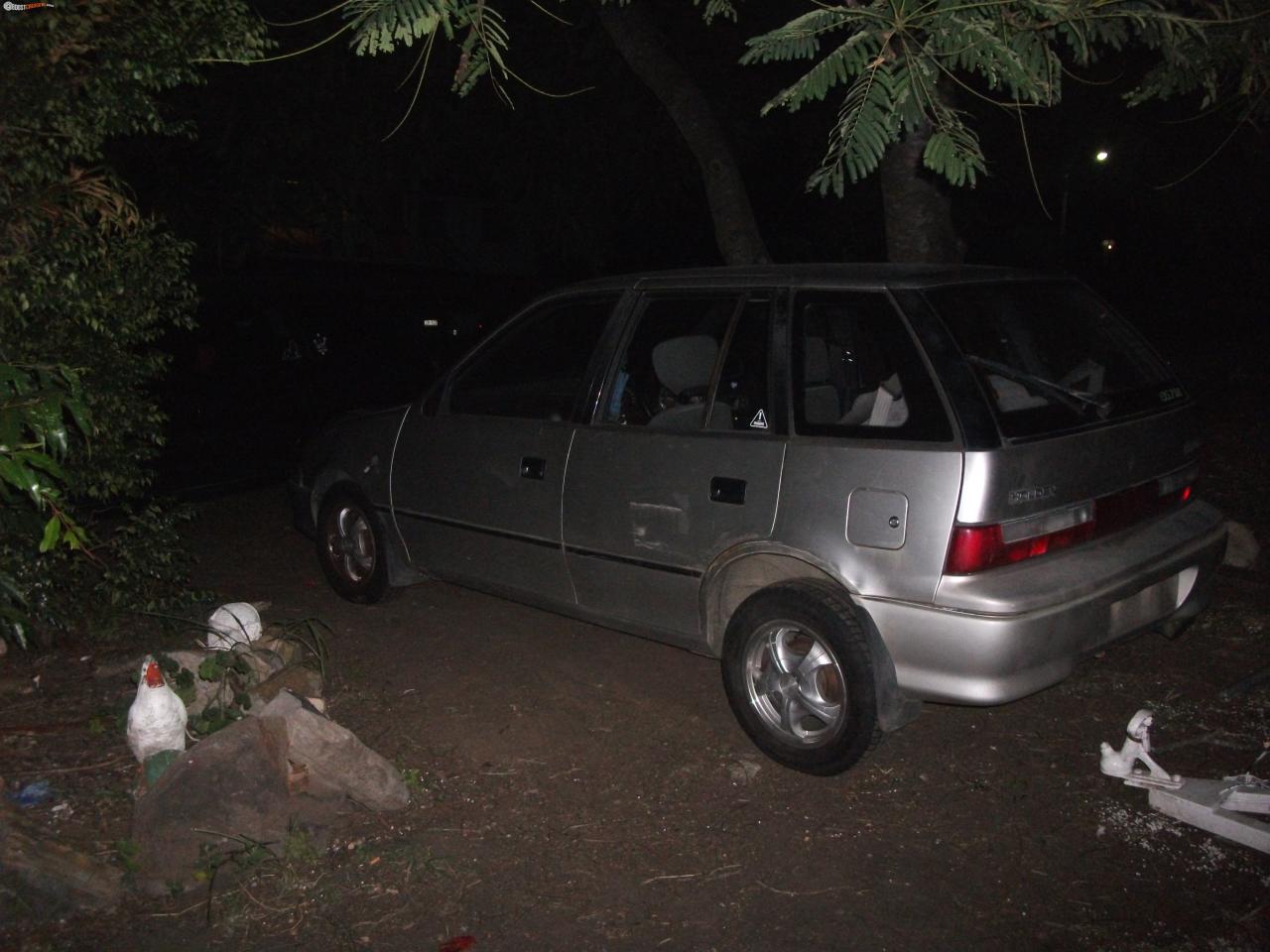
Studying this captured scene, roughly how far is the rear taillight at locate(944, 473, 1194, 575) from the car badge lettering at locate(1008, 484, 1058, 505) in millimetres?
68

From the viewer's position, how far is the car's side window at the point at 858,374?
3.95 metres

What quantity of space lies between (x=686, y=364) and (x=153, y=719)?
2.48m

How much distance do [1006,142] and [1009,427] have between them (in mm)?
11516

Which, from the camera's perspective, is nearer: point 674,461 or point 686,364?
point 674,461

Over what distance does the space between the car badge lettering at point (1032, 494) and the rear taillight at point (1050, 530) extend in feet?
0.22

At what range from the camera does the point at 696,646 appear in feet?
15.4

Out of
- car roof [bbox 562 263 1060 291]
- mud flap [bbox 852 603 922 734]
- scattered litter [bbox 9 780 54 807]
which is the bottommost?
scattered litter [bbox 9 780 54 807]

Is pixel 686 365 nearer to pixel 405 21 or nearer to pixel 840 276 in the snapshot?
pixel 840 276

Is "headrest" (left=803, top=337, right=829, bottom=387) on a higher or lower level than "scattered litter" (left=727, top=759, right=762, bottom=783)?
higher

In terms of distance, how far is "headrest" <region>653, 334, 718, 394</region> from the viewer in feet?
16.1

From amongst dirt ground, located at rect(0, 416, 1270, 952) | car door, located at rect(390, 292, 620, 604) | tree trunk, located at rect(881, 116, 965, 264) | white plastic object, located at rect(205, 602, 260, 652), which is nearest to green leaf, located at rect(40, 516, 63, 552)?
dirt ground, located at rect(0, 416, 1270, 952)

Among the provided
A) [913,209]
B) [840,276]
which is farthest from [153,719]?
[913,209]

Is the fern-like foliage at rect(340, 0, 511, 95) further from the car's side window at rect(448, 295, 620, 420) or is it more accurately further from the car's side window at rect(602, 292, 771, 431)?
the car's side window at rect(448, 295, 620, 420)

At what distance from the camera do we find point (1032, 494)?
12.6ft
